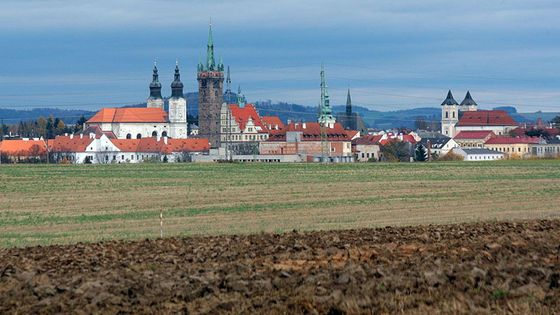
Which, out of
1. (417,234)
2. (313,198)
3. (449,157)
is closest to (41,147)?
(449,157)

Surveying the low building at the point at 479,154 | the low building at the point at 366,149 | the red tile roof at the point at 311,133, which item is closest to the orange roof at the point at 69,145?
the red tile roof at the point at 311,133

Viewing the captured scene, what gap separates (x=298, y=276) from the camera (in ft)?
58.1

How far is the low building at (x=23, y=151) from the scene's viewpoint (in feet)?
538

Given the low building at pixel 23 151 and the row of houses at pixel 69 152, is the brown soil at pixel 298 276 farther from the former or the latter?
the row of houses at pixel 69 152

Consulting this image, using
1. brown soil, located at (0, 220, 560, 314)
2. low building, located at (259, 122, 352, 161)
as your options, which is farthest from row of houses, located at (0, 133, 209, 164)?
brown soil, located at (0, 220, 560, 314)

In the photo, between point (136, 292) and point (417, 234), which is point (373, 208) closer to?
point (417, 234)

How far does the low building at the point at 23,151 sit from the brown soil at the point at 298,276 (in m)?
141

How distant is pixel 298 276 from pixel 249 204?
99.3 ft

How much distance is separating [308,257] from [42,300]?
4836 millimetres

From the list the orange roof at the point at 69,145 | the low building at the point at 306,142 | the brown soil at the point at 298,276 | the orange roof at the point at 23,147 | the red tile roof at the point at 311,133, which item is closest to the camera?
the brown soil at the point at 298,276

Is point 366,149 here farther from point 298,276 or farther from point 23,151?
point 298,276

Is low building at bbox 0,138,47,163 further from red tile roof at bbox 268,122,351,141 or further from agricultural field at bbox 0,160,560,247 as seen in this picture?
agricultural field at bbox 0,160,560,247

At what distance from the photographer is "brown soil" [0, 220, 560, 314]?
51.5 ft

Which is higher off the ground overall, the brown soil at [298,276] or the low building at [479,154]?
the brown soil at [298,276]
